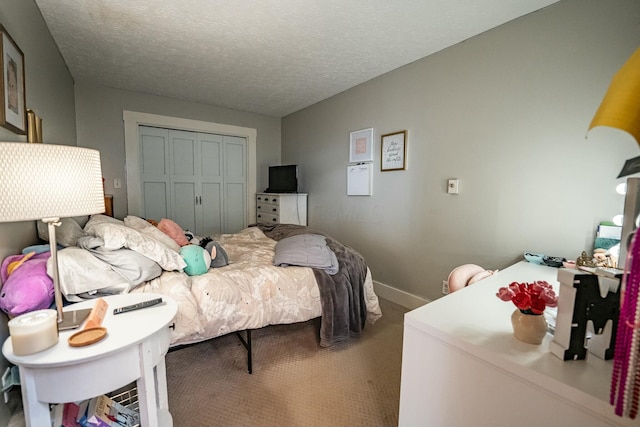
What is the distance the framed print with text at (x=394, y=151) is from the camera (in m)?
2.71

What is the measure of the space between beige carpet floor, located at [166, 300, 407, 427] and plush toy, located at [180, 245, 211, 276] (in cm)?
66

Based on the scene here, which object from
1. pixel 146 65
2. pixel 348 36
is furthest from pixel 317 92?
pixel 146 65

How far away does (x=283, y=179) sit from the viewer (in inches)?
164

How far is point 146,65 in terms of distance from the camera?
269 centimetres

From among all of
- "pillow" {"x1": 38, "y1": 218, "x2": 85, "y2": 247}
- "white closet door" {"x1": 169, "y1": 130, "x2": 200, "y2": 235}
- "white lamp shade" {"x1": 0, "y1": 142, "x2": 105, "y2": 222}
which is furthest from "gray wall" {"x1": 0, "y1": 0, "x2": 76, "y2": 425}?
"white closet door" {"x1": 169, "y1": 130, "x2": 200, "y2": 235}

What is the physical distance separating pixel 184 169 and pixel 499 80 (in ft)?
12.4

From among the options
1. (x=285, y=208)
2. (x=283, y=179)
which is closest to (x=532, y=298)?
(x=285, y=208)

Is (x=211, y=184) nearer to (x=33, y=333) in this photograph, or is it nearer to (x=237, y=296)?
(x=237, y=296)

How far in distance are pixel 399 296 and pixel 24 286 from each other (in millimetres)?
2701

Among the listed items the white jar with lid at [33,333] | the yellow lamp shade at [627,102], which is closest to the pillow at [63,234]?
the white jar with lid at [33,333]

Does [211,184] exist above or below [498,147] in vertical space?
below

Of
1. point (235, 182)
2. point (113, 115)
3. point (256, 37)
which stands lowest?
point (235, 182)

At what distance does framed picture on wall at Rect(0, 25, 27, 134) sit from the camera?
1.20m

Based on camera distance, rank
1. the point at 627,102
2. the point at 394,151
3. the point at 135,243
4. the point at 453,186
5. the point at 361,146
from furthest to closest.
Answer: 1. the point at 361,146
2. the point at 394,151
3. the point at 453,186
4. the point at 135,243
5. the point at 627,102
